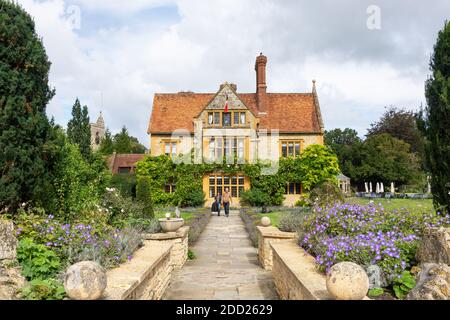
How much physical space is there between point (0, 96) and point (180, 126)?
79.5 feet

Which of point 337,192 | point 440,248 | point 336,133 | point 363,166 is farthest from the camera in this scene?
point 336,133

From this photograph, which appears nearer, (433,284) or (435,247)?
(433,284)

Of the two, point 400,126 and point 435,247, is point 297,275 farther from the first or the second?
point 400,126

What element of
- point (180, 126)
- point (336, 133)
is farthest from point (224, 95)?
point (336, 133)

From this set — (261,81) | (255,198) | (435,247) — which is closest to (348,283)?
(435,247)

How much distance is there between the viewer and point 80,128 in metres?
28.1

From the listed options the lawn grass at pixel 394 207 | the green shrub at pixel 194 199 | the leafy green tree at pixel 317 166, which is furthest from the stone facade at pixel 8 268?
→ the leafy green tree at pixel 317 166

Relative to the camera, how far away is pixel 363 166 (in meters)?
50.5

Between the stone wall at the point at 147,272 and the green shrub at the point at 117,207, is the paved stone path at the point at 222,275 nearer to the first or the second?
the stone wall at the point at 147,272

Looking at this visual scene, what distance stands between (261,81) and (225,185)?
29.9ft

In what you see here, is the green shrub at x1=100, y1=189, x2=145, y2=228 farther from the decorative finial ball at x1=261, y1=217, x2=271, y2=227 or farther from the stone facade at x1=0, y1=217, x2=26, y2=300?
the stone facade at x1=0, y1=217, x2=26, y2=300

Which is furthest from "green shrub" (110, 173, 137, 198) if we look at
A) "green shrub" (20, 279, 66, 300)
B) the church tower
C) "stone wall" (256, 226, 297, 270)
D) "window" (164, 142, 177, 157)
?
the church tower
